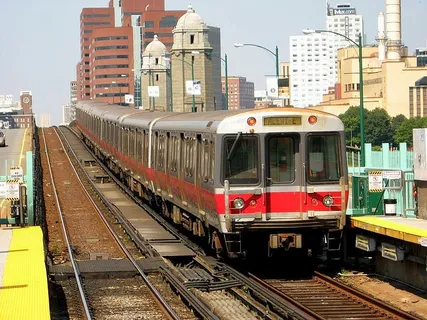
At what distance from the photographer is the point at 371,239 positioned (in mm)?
18656

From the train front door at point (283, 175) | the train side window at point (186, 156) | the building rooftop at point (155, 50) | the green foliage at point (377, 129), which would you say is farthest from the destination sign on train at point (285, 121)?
the building rooftop at point (155, 50)

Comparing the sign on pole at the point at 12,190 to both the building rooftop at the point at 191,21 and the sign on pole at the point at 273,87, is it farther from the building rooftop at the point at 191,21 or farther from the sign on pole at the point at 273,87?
the building rooftop at the point at 191,21

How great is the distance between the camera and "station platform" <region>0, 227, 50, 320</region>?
13281 mm

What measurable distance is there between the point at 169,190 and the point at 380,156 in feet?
18.7

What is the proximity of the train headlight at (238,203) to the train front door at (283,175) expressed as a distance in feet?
1.47

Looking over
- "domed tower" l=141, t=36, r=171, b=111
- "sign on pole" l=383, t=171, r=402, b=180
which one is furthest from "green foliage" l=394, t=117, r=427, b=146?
"sign on pole" l=383, t=171, r=402, b=180

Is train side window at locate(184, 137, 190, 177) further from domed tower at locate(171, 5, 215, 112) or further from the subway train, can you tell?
domed tower at locate(171, 5, 215, 112)

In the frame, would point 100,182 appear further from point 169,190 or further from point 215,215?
point 215,215

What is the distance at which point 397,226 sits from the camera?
17375 mm

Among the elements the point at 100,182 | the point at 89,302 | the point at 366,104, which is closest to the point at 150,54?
the point at 366,104

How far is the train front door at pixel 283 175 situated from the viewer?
18.1 meters

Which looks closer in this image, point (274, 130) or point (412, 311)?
point (412, 311)

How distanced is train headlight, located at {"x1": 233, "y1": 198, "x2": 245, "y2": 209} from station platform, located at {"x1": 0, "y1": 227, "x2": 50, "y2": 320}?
340 cm

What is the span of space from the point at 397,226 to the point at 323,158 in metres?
1.87
